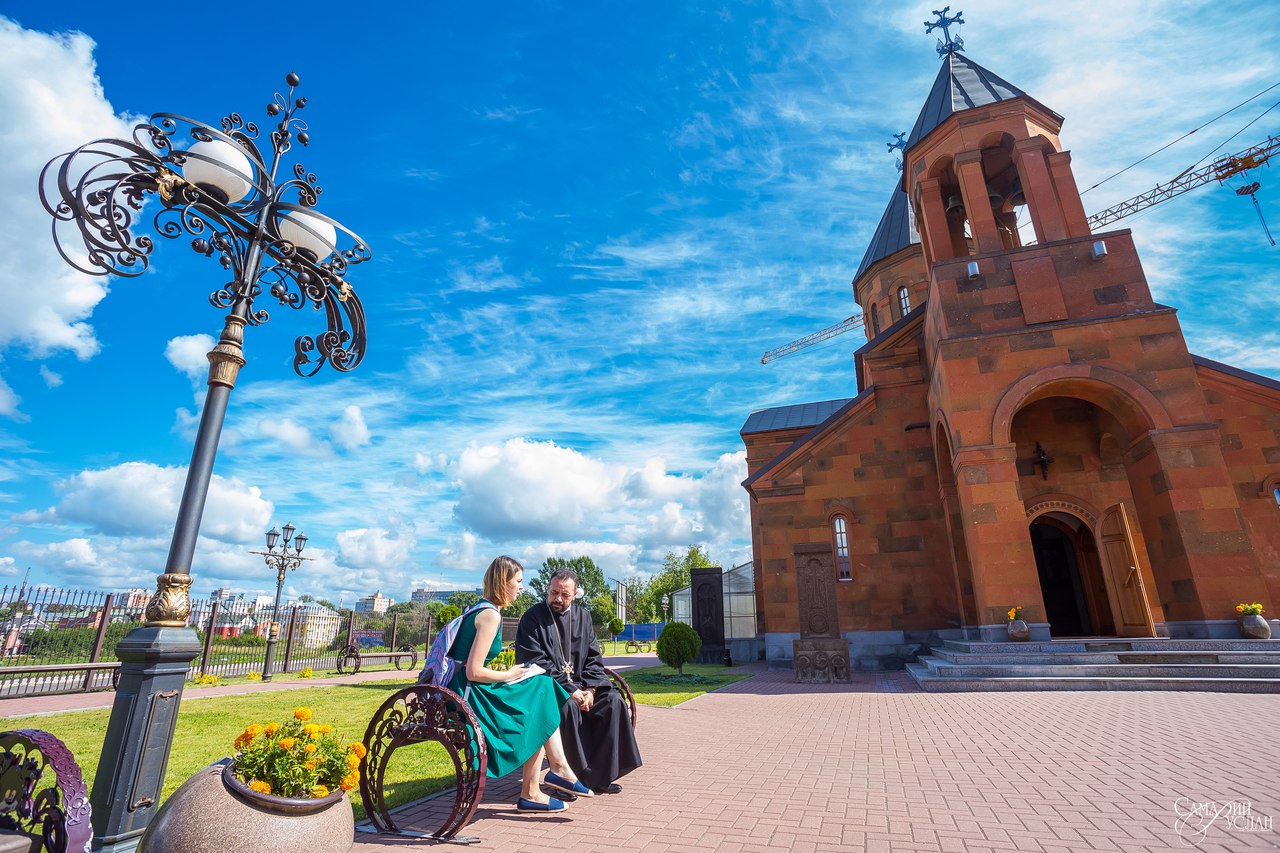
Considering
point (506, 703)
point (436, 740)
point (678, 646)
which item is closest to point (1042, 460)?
point (678, 646)

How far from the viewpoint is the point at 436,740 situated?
13.3ft

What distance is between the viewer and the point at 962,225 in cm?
1914

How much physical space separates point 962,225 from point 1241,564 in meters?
12.7

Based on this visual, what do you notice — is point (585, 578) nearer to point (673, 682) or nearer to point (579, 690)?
point (673, 682)

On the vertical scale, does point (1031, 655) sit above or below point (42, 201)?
below

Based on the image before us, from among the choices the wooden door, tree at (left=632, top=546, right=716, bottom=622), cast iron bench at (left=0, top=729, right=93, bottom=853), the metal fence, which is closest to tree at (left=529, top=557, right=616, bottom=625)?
tree at (left=632, top=546, right=716, bottom=622)

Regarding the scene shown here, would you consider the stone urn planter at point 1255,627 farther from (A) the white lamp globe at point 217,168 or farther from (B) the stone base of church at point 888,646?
(A) the white lamp globe at point 217,168

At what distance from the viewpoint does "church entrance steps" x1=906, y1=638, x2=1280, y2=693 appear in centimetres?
916

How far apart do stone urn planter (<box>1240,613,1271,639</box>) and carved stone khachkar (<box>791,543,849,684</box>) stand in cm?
690

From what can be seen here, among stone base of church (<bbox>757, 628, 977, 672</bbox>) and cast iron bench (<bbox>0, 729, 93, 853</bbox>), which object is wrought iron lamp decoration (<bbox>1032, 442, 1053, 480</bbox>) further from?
cast iron bench (<bbox>0, 729, 93, 853</bbox>)

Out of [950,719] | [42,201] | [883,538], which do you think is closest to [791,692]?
[950,719]

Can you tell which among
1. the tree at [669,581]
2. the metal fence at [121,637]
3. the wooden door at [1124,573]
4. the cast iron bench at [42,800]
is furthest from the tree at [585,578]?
the cast iron bench at [42,800]

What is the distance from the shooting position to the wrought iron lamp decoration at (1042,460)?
580 inches

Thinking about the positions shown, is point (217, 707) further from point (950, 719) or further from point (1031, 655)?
point (1031, 655)
